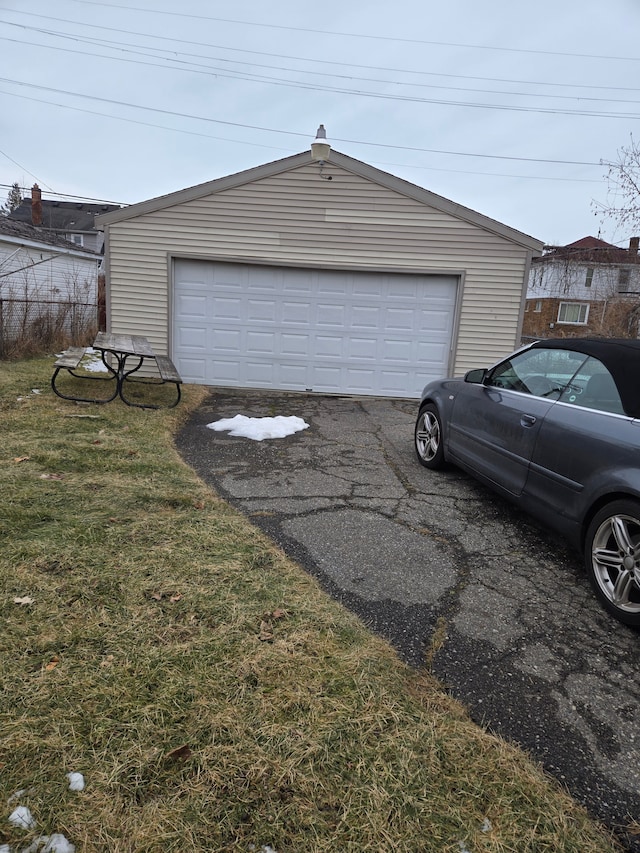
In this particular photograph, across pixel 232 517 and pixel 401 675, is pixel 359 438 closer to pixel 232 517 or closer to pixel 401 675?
pixel 232 517

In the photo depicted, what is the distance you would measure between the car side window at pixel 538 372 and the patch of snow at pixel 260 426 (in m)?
2.94

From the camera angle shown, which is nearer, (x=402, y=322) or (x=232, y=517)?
(x=232, y=517)

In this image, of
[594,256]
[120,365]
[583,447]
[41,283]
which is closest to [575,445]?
[583,447]

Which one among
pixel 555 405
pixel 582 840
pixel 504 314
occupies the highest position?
pixel 504 314

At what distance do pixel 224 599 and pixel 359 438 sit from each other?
4271mm

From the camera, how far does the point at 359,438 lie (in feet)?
22.2

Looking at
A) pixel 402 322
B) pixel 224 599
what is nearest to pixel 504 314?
pixel 402 322

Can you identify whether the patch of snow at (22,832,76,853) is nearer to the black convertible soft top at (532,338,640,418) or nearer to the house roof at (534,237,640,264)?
the black convertible soft top at (532,338,640,418)

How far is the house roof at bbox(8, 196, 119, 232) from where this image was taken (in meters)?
34.4

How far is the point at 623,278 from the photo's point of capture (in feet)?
93.4

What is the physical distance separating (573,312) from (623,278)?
324cm

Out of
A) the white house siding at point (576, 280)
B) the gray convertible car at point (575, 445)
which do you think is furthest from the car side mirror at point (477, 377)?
the white house siding at point (576, 280)

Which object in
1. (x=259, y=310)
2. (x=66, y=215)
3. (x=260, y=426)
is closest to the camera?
(x=260, y=426)

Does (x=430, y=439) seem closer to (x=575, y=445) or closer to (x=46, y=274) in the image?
(x=575, y=445)
